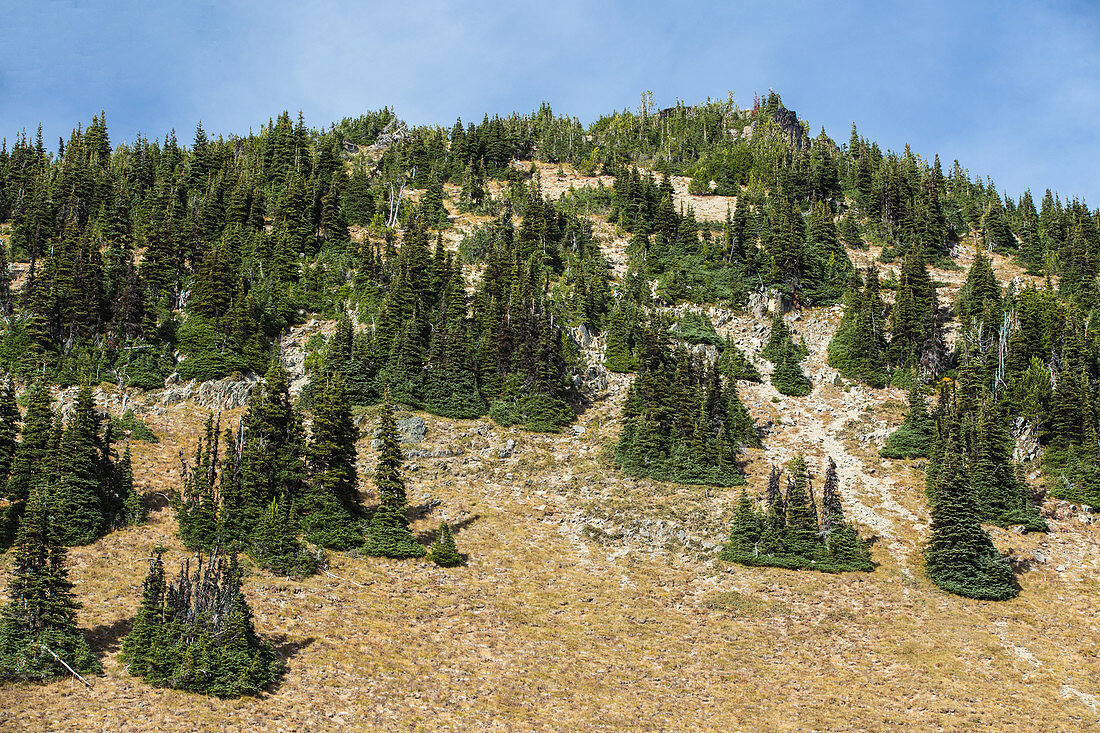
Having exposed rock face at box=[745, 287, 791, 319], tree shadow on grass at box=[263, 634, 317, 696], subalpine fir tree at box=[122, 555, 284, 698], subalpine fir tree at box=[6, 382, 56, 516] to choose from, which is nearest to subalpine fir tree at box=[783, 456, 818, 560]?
tree shadow on grass at box=[263, 634, 317, 696]

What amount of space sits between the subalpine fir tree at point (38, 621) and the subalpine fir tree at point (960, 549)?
4570 cm

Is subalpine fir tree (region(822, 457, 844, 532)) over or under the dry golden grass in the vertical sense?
over

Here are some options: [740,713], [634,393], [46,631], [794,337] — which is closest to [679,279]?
[794,337]

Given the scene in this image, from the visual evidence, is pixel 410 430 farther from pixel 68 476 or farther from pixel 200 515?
pixel 68 476

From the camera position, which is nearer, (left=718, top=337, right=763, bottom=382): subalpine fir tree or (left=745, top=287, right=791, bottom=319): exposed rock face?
(left=718, top=337, right=763, bottom=382): subalpine fir tree

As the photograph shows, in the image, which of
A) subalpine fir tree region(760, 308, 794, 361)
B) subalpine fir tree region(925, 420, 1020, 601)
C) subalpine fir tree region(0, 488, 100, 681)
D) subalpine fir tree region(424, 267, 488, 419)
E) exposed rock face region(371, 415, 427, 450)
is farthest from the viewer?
subalpine fir tree region(760, 308, 794, 361)

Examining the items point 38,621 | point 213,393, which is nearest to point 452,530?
point 38,621

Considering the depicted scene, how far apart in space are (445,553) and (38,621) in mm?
21584

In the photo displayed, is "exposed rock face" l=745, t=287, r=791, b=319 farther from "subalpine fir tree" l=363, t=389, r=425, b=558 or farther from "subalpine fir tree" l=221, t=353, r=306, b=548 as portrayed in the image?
"subalpine fir tree" l=221, t=353, r=306, b=548

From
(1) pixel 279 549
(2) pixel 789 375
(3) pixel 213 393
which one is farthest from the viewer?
(2) pixel 789 375

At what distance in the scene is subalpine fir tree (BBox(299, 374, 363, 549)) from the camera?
44438 millimetres

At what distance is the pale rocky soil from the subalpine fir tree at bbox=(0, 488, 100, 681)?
0.89 meters

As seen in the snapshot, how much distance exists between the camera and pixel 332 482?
45.2 metres

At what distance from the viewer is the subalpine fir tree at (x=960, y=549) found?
43.3 m
